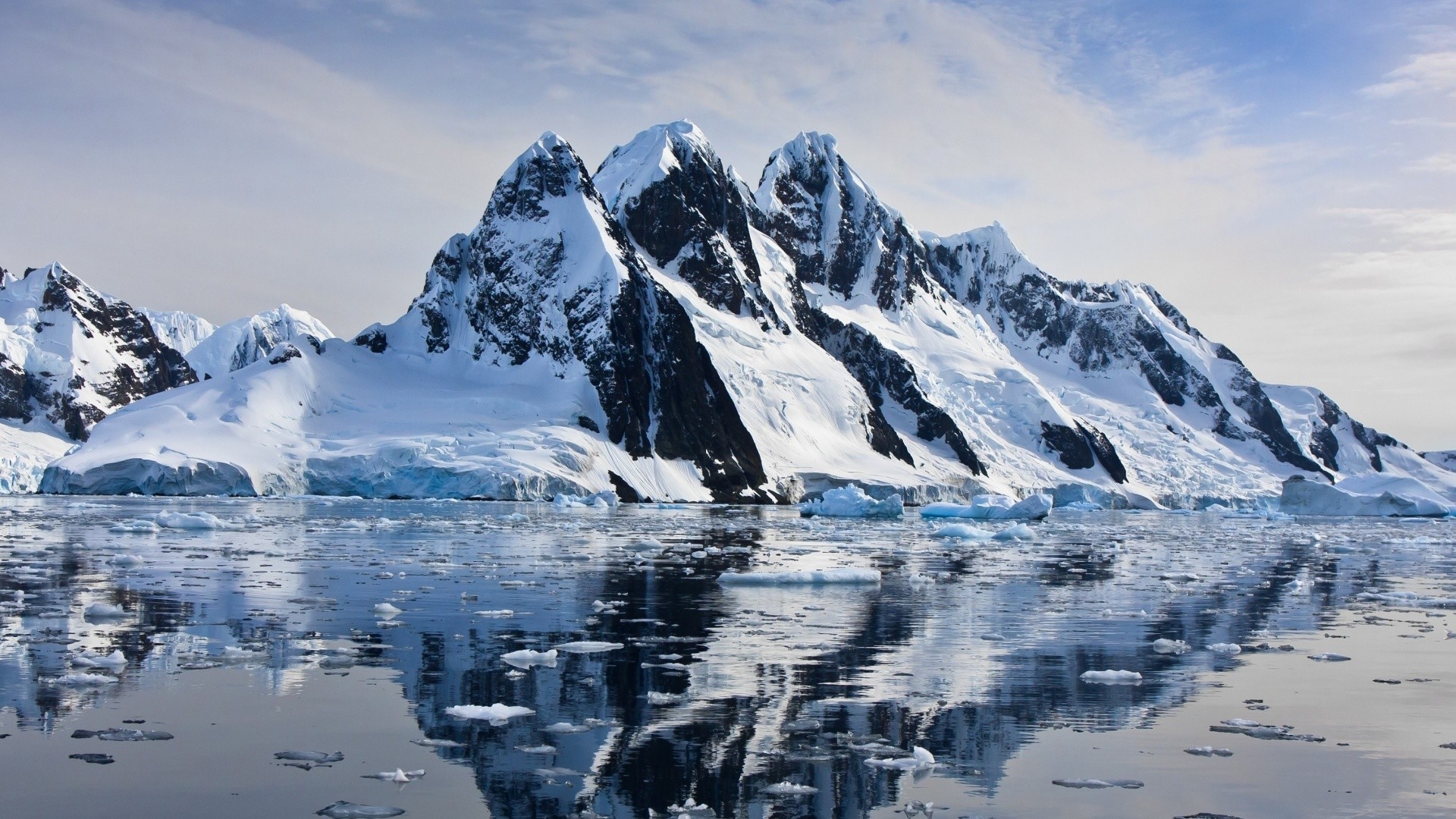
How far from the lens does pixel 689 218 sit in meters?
167

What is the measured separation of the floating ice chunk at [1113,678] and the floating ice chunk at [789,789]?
7138 mm

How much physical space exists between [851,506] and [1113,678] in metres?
70.6

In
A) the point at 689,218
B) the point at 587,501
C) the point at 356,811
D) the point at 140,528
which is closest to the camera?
the point at 356,811

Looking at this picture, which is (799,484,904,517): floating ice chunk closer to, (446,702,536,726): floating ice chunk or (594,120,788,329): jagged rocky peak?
(446,702,536,726): floating ice chunk

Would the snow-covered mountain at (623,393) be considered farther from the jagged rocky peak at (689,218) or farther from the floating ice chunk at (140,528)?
the floating ice chunk at (140,528)

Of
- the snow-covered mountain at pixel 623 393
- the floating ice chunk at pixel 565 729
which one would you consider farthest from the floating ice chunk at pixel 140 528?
the snow-covered mountain at pixel 623 393

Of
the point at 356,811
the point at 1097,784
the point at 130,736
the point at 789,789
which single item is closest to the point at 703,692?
the point at 789,789

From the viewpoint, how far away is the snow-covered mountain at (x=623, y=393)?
103938mm

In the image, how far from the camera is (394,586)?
27.2 meters

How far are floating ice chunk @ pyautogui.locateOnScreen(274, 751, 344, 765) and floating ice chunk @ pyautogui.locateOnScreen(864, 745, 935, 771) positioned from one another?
192 inches

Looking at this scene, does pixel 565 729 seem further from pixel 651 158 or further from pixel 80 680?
pixel 651 158

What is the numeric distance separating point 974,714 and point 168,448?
96001 mm

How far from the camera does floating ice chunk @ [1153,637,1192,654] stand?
1996cm

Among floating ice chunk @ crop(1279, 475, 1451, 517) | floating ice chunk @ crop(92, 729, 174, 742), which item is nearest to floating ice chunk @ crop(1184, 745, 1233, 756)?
floating ice chunk @ crop(92, 729, 174, 742)
